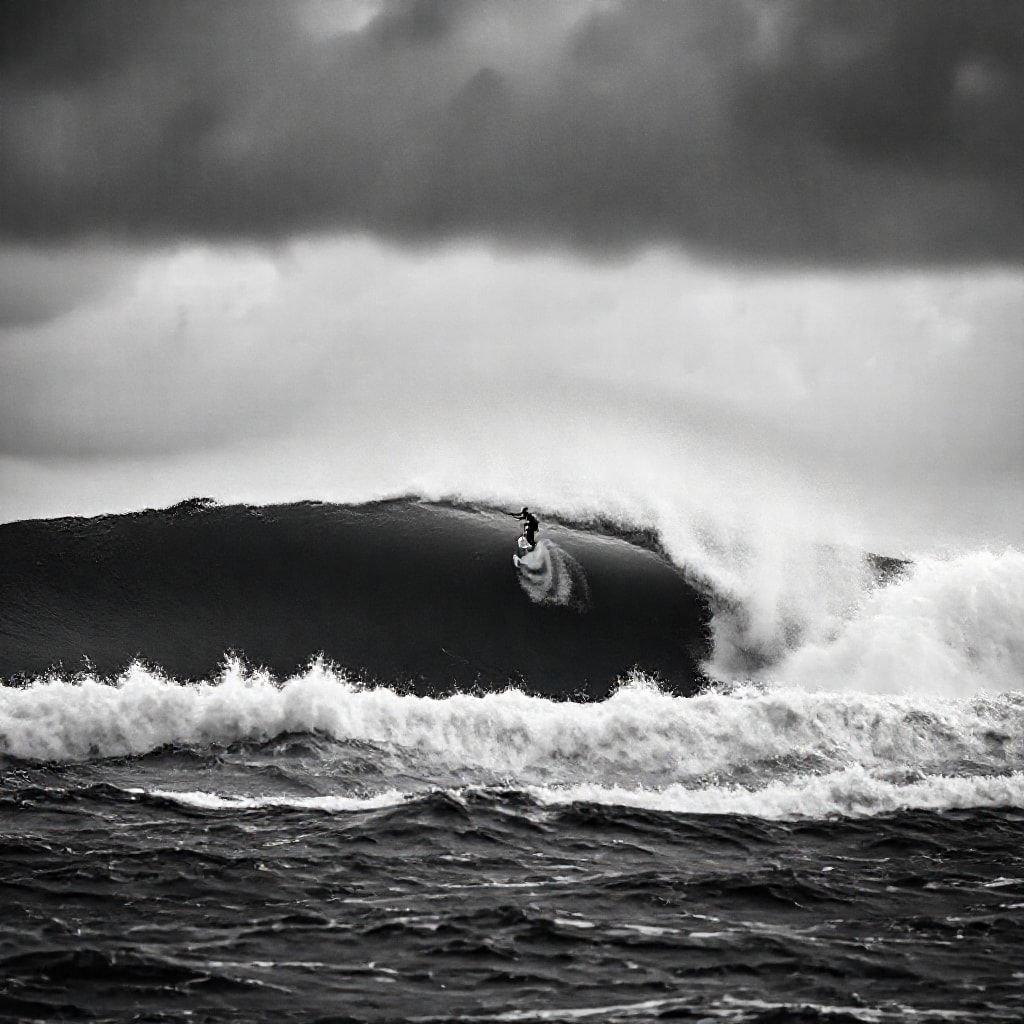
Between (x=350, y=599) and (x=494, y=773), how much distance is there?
21.1 feet

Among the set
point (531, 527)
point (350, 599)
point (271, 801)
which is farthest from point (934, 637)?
point (271, 801)

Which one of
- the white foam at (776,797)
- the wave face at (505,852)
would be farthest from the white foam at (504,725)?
the white foam at (776,797)

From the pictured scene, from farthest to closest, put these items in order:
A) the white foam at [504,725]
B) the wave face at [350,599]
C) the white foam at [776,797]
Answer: the wave face at [350,599]
the white foam at [504,725]
the white foam at [776,797]

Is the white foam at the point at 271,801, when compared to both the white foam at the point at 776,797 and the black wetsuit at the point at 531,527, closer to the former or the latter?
the white foam at the point at 776,797

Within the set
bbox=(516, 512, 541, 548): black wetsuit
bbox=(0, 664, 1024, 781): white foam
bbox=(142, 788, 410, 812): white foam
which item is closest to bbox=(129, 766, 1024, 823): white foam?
bbox=(142, 788, 410, 812): white foam

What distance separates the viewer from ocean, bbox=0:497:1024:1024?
10.0m

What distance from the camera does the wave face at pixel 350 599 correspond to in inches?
791

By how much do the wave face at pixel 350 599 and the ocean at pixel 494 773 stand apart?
3.0 inches

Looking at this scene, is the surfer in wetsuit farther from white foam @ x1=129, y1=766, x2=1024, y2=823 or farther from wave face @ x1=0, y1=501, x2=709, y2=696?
white foam @ x1=129, y1=766, x2=1024, y2=823

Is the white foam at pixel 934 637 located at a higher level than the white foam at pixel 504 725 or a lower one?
higher

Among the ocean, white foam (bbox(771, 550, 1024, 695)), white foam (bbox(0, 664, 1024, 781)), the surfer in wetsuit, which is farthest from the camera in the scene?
the surfer in wetsuit

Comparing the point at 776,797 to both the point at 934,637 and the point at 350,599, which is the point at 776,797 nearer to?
→ the point at 934,637

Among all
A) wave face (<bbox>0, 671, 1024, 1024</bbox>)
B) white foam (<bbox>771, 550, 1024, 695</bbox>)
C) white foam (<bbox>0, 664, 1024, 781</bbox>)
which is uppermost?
white foam (<bbox>771, 550, 1024, 695</bbox>)

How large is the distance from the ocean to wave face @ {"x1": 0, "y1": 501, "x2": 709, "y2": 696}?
0.25 feet
